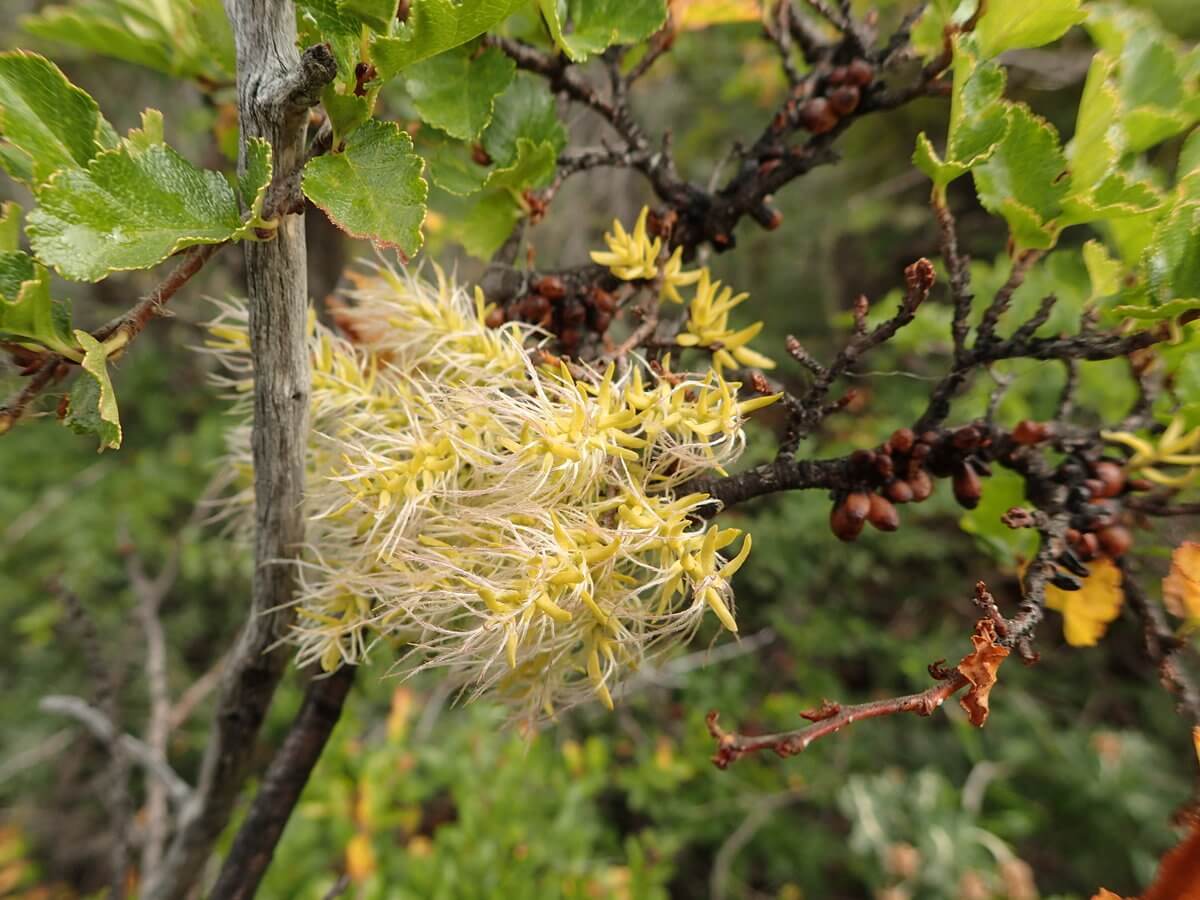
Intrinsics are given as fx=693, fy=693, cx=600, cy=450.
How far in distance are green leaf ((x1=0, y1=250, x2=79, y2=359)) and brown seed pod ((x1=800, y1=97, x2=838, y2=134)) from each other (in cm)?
55

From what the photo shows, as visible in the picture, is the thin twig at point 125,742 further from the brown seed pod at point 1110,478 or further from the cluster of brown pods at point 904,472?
the brown seed pod at point 1110,478

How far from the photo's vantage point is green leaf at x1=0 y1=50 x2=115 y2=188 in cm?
36

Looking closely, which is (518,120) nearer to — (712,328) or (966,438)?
(712,328)

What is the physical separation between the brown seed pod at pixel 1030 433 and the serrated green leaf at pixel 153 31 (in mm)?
696

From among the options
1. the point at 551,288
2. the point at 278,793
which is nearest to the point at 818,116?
the point at 551,288

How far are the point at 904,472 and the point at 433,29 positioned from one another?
402mm

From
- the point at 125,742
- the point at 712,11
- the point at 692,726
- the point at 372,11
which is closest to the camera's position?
the point at 372,11

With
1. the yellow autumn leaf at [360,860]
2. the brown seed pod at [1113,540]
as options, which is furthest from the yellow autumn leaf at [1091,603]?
the yellow autumn leaf at [360,860]

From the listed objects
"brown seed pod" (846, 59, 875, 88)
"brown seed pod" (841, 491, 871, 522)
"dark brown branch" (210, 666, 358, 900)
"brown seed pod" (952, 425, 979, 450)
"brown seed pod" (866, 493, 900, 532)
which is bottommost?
"dark brown branch" (210, 666, 358, 900)

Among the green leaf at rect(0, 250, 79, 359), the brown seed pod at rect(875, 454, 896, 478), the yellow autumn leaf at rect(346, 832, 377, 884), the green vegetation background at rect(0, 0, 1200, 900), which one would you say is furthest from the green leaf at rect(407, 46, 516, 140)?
the yellow autumn leaf at rect(346, 832, 377, 884)

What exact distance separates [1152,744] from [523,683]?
205 cm

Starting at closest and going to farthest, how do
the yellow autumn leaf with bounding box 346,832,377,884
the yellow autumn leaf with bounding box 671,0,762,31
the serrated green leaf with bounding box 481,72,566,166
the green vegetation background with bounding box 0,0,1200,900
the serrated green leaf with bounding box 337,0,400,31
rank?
the serrated green leaf with bounding box 337,0,400,31 → the serrated green leaf with bounding box 481,72,566,166 → the yellow autumn leaf with bounding box 671,0,762,31 → the yellow autumn leaf with bounding box 346,832,377,884 → the green vegetation background with bounding box 0,0,1200,900

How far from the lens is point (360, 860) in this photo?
1.31 m

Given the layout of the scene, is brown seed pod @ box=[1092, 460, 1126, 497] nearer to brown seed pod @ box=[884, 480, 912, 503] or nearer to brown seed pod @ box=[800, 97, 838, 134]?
brown seed pod @ box=[884, 480, 912, 503]
